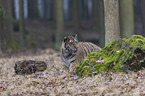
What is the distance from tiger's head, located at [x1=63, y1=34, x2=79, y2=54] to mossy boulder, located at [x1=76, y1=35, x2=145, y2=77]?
1.77ft

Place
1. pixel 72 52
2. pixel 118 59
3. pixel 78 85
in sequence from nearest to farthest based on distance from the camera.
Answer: pixel 78 85, pixel 118 59, pixel 72 52

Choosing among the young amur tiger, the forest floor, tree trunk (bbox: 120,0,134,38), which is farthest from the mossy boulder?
tree trunk (bbox: 120,0,134,38)

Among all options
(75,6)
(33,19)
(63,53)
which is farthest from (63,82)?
(33,19)

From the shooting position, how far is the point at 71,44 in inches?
288

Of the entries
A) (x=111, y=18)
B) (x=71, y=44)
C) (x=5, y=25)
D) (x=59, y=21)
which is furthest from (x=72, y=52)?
(x=59, y=21)

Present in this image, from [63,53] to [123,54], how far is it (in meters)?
2.10

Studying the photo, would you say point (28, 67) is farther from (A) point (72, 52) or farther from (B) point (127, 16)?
(B) point (127, 16)

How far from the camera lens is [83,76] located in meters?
6.82

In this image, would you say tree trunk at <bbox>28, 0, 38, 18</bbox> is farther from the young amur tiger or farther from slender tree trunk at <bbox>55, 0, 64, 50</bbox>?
the young amur tiger

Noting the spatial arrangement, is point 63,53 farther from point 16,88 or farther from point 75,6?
point 75,6

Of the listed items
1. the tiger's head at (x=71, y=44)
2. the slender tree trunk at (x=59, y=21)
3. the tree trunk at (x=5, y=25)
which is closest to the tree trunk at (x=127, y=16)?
the slender tree trunk at (x=59, y=21)

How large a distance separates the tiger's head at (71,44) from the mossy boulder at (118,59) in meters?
0.54

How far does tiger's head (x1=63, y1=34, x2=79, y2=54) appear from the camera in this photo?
281 inches

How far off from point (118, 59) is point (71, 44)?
1636 mm
